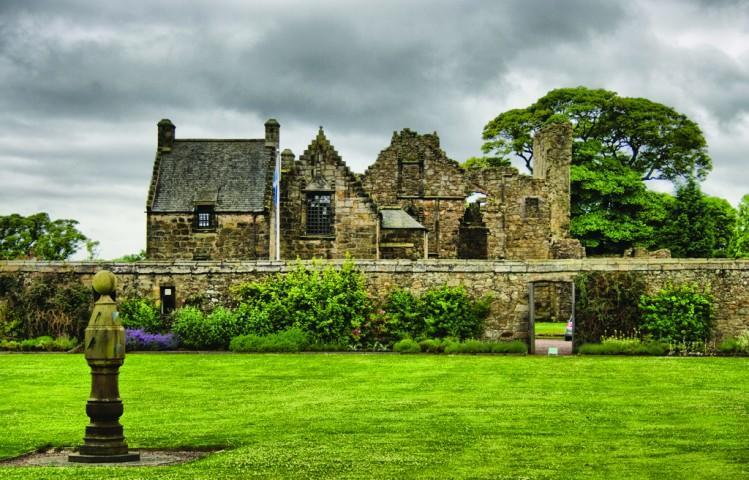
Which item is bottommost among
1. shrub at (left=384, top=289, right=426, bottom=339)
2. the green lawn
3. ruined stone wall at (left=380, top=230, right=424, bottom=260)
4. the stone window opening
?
the green lawn

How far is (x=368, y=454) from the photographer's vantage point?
14.8 metres

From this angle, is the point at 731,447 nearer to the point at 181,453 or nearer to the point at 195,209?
the point at 181,453

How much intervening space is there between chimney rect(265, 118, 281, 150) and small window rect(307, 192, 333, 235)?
3015 millimetres

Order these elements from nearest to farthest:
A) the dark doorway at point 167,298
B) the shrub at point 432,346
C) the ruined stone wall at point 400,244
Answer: the shrub at point 432,346
the dark doorway at point 167,298
the ruined stone wall at point 400,244

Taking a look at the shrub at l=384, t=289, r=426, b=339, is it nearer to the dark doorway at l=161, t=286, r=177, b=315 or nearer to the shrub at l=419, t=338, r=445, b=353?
the shrub at l=419, t=338, r=445, b=353

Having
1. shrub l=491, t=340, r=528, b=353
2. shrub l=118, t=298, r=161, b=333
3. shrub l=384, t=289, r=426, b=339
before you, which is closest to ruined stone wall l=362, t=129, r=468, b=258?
shrub l=384, t=289, r=426, b=339

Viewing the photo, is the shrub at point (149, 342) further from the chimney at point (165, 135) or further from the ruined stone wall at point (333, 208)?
the chimney at point (165, 135)

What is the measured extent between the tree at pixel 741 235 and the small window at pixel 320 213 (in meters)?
35.0

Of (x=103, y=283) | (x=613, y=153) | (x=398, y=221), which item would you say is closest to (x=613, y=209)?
(x=613, y=153)

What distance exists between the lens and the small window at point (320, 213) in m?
45.9

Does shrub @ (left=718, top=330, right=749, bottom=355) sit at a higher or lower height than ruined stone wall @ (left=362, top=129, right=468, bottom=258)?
lower

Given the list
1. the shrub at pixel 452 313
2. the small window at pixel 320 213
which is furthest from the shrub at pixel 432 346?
the small window at pixel 320 213

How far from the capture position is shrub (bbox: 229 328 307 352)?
32.7 metres

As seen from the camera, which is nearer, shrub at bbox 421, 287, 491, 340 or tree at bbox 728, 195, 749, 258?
shrub at bbox 421, 287, 491, 340
